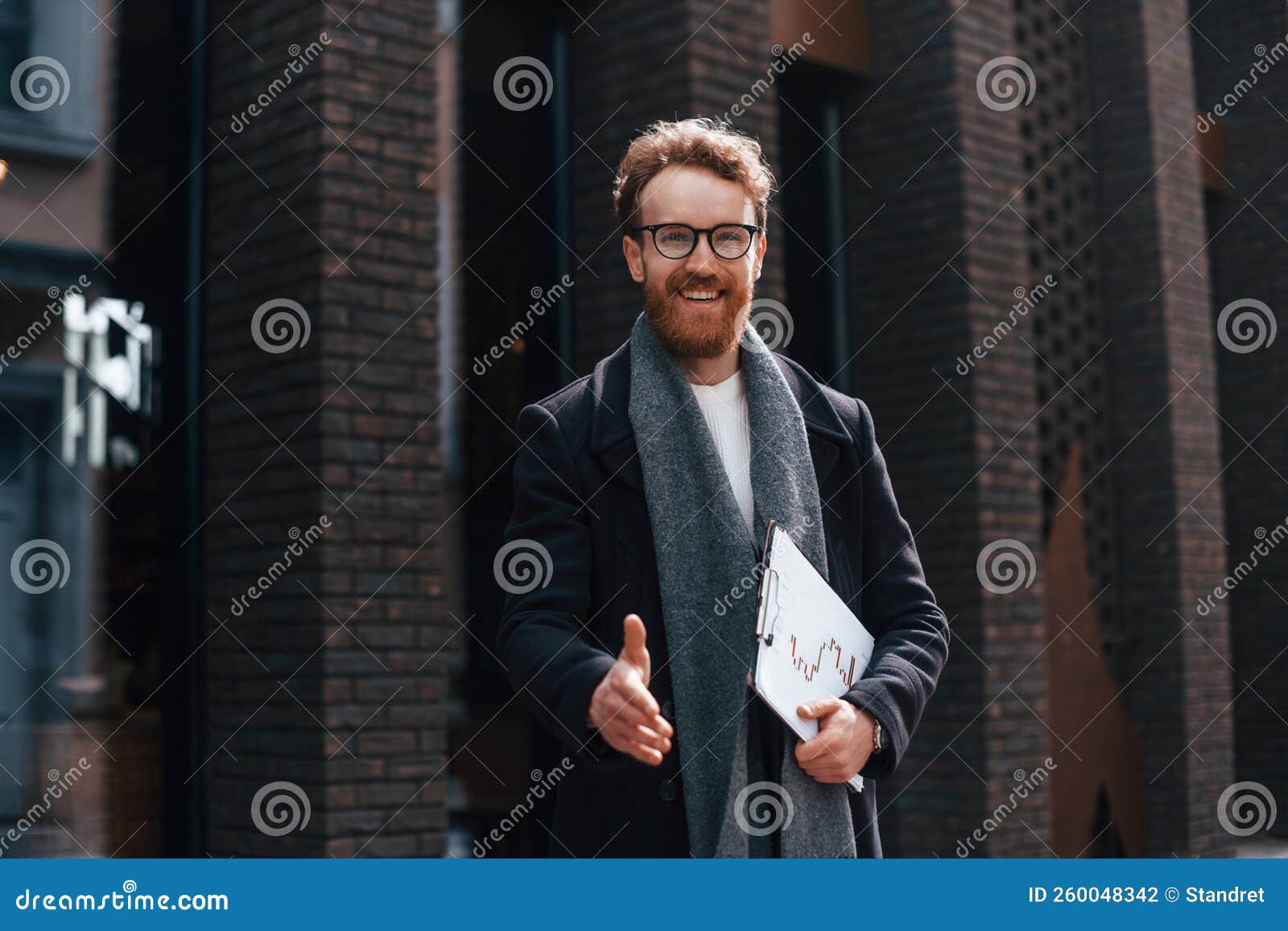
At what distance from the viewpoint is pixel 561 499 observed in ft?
7.73

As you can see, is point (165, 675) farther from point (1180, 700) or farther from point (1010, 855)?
point (1180, 700)

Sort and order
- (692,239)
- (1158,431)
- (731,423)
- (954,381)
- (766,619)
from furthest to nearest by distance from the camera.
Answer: (1158,431)
(954,381)
(731,423)
(692,239)
(766,619)

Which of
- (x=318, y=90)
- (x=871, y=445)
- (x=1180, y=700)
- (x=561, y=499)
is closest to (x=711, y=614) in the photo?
(x=561, y=499)

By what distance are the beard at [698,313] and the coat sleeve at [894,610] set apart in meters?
0.36

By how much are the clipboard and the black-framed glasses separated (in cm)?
45

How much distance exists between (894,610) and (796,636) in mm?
309

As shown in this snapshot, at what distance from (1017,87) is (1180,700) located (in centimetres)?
362

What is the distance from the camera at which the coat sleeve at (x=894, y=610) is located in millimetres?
2377

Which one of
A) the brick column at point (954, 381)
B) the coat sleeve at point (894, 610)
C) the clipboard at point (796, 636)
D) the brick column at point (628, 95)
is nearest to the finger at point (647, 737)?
the clipboard at point (796, 636)

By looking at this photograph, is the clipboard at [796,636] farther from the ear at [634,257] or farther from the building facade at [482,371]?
the building facade at [482,371]

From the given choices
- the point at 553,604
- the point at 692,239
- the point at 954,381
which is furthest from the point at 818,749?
the point at 954,381

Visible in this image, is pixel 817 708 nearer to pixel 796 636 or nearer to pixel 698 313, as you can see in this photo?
pixel 796 636

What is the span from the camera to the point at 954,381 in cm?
723

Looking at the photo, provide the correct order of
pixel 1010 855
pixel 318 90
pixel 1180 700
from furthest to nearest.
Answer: pixel 1180 700, pixel 1010 855, pixel 318 90
